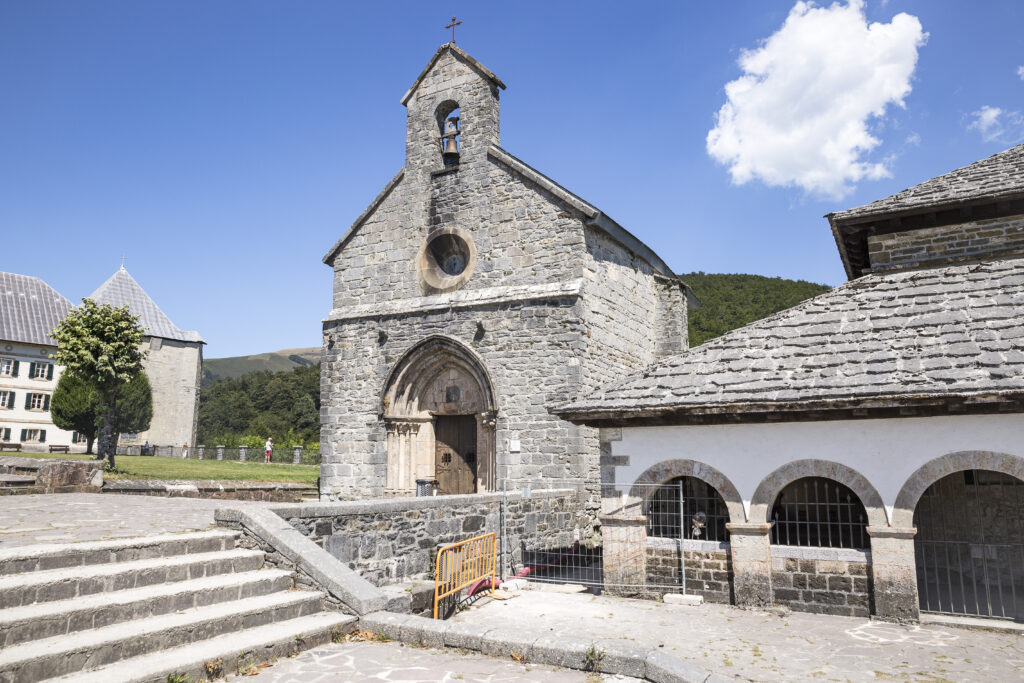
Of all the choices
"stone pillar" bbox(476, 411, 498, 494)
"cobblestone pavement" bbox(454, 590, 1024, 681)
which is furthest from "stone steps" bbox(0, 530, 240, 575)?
"stone pillar" bbox(476, 411, 498, 494)

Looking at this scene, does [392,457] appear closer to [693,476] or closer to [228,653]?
[693,476]

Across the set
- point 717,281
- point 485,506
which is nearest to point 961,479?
point 485,506

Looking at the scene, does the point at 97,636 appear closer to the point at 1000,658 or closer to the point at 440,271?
the point at 1000,658

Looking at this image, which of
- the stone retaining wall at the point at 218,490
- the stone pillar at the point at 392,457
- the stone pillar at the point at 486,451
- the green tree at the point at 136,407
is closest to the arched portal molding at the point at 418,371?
the stone pillar at the point at 392,457

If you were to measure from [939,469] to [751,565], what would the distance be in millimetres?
2452

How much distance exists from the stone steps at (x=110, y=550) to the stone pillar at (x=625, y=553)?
4.90 meters

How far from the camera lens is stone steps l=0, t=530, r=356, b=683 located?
492cm

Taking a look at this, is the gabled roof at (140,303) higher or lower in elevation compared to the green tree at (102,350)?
higher

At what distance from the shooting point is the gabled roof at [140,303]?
5309cm

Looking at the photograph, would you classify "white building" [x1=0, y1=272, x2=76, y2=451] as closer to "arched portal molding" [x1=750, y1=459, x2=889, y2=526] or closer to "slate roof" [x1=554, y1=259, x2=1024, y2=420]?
"slate roof" [x1=554, y1=259, x2=1024, y2=420]

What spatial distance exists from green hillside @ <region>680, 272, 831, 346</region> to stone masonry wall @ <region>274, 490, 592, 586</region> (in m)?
32.0

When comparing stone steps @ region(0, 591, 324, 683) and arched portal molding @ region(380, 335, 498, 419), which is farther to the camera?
arched portal molding @ region(380, 335, 498, 419)

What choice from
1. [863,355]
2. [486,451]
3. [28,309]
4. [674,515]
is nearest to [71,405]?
[28,309]

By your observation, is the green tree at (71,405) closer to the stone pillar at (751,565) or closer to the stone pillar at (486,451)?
the stone pillar at (486,451)
